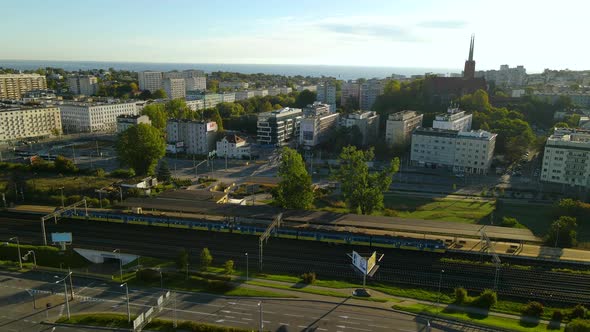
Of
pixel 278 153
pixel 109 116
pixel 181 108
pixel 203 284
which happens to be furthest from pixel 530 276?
pixel 109 116

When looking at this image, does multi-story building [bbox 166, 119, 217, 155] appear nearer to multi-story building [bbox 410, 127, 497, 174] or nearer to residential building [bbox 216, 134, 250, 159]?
residential building [bbox 216, 134, 250, 159]

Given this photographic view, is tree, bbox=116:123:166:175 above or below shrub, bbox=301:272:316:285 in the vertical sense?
above

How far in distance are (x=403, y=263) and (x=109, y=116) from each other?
9086 centimetres

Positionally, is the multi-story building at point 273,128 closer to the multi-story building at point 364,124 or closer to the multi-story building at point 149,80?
the multi-story building at point 364,124

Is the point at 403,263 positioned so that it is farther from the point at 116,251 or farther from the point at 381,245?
the point at 116,251

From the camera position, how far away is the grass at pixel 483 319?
2544 centimetres

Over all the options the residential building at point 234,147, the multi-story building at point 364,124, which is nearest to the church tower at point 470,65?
the multi-story building at point 364,124

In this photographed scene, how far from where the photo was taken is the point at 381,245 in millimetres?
37906

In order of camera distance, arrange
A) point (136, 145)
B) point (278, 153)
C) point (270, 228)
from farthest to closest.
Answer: point (278, 153) → point (136, 145) → point (270, 228)

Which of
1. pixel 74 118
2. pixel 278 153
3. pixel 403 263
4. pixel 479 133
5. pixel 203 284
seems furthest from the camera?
pixel 74 118

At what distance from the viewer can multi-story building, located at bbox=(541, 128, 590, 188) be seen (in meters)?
58.1

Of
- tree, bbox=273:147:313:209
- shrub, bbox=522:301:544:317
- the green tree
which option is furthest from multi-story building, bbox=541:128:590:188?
the green tree

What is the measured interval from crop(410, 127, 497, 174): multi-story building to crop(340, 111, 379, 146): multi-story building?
12952 millimetres

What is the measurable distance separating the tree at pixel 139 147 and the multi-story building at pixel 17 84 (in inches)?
3945
